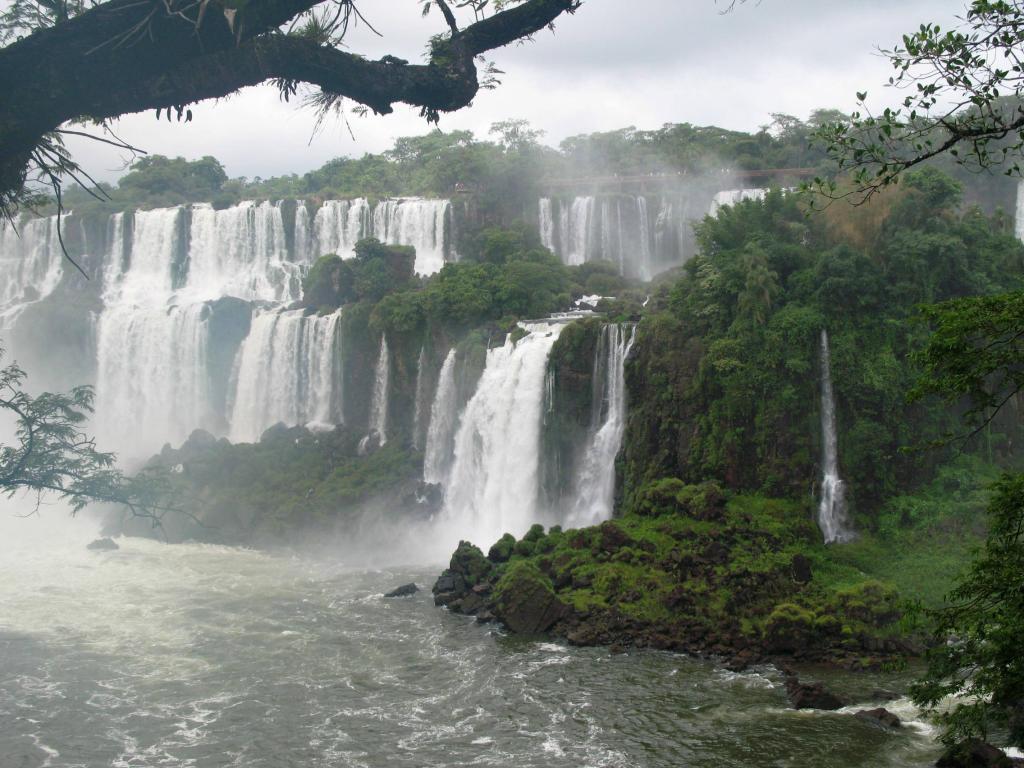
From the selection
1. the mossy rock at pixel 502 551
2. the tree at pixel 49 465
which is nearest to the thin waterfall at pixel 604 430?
the mossy rock at pixel 502 551

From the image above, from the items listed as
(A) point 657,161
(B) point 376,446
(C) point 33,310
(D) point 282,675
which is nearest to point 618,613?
(D) point 282,675

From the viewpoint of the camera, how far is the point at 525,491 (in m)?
26.4

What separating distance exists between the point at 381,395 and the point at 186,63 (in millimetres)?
29457

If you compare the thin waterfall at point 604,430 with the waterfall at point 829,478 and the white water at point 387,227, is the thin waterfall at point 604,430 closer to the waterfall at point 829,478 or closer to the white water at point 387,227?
the waterfall at point 829,478

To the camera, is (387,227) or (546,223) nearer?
(546,223)

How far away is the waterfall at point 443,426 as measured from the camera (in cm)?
2959

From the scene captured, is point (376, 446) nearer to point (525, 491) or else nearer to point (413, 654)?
point (525, 491)

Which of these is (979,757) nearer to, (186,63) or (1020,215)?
(186,63)

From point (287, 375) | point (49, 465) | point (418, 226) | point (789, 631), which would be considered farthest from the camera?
point (418, 226)

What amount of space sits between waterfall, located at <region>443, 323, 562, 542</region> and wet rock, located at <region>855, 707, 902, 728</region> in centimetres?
1272

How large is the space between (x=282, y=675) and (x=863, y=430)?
41.9 feet

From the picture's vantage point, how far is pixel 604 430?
81.3 ft

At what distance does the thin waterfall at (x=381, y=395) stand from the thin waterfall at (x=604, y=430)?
31.9 ft

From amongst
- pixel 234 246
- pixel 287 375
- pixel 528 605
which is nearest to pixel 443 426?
pixel 287 375
